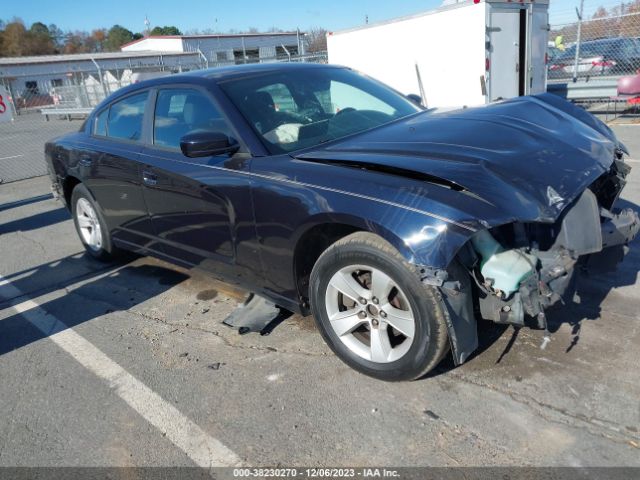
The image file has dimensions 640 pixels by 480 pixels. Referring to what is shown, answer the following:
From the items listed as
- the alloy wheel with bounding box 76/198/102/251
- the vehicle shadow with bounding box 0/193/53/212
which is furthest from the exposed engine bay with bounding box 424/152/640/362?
the vehicle shadow with bounding box 0/193/53/212

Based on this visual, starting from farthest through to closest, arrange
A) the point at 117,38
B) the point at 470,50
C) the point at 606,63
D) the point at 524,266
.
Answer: the point at 117,38
the point at 606,63
the point at 470,50
the point at 524,266

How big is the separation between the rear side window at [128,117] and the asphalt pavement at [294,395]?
145 cm

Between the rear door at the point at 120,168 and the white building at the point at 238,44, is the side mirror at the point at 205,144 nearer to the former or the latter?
the rear door at the point at 120,168

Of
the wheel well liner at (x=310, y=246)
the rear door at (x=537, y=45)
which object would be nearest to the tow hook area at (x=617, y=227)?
the wheel well liner at (x=310, y=246)

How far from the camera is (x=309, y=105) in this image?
3.74m

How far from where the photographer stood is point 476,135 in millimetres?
3105

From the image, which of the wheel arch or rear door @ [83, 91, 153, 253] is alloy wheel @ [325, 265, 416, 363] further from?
rear door @ [83, 91, 153, 253]

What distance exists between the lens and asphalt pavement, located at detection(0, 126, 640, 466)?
2469mm

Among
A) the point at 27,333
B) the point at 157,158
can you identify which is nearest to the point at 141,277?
the point at 27,333

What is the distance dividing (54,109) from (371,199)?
26.7 meters

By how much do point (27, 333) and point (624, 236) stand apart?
412cm

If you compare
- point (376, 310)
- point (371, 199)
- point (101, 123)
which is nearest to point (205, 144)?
point (371, 199)

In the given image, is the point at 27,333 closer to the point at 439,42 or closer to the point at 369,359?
the point at 369,359

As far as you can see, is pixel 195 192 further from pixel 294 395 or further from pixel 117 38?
pixel 117 38
